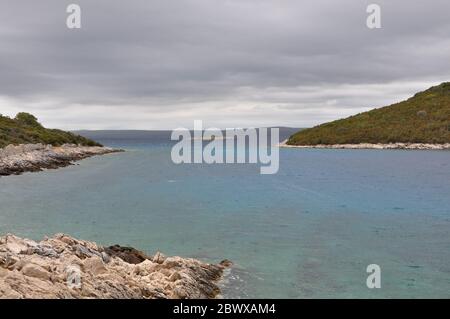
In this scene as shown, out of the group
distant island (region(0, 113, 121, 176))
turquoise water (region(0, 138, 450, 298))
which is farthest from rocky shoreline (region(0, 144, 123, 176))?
turquoise water (region(0, 138, 450, 298))

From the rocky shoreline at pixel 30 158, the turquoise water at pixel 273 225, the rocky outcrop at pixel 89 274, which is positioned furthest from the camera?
the rocky shoreline at pixel 30 158

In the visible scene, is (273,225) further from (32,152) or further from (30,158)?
(32,152)

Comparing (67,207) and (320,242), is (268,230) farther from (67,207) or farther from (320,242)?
(67,207)

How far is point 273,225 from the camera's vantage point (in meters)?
41.1

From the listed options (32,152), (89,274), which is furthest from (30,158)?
(89,274)

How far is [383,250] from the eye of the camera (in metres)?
31.4

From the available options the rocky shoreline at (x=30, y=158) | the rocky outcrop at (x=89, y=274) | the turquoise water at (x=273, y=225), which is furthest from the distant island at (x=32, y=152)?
the rocky outcrop at (x=89, y=274)

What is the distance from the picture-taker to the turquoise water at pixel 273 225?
24625 mm

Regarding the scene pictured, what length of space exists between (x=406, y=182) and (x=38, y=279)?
241 feet

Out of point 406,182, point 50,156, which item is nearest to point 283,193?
point 406,182

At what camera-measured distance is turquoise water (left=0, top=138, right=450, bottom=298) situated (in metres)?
24.6

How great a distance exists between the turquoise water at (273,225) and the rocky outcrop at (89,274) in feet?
7.43

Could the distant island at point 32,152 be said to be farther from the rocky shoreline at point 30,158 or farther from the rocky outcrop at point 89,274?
the rocky outcrop at point 89,274

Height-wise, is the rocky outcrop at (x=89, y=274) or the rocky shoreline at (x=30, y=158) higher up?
the rocky shoreline at (x=30, y=158)
